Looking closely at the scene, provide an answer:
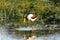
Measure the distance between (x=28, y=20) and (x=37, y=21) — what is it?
0.19 metres

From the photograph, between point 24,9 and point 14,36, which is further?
point 24,9

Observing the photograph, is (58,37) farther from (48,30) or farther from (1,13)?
(1,13)

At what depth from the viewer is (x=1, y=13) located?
3.23 metres

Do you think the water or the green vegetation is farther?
the green vegetation

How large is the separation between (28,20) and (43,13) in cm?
44

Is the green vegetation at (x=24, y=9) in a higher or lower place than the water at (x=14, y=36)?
higher

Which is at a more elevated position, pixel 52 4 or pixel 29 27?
pixel 52 4

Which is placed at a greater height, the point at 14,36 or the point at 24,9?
the point at 24,9

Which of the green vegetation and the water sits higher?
the green vegetation

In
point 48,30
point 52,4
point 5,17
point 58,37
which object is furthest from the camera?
point 52,4

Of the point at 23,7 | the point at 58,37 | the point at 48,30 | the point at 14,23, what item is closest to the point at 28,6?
the point at 23,7

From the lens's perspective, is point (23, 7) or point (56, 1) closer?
Answer: point (23, 7)

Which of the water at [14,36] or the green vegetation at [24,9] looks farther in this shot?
the green vegetation at [24,9]

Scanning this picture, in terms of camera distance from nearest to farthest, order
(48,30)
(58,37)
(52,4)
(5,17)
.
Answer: (58,37) < (48,30) < (5,17) < (52,4)
